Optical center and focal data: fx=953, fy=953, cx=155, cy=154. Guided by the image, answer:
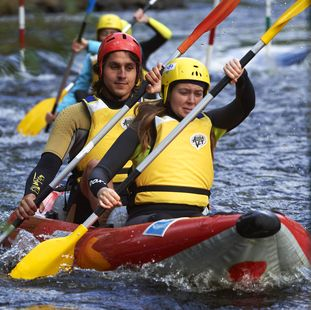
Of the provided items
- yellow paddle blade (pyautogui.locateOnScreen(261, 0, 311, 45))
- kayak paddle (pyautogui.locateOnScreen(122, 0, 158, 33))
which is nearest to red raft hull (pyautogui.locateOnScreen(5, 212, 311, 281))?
yellow paddle blade (pyautogui.locateOnScreen(261, 0, 311, 45))

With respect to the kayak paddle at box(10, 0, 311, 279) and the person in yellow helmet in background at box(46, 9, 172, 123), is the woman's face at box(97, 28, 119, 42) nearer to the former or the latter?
the person in yellow helmet in background at box(46, 9, 172, 123)

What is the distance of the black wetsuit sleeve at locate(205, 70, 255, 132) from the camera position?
5.61 m

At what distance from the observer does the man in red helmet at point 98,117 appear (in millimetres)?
6109

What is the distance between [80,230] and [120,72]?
1241mm

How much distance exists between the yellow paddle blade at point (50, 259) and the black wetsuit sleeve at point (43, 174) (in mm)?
452

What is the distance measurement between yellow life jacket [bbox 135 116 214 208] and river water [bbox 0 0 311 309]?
19.8 inches

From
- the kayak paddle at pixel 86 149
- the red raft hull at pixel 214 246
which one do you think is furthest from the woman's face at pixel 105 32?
the red raft hull at pixel 214 246

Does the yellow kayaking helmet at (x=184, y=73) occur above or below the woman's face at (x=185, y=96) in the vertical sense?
above

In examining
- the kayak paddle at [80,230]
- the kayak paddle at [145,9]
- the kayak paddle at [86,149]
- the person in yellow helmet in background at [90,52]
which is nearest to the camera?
the kayak paddle at [80,230]

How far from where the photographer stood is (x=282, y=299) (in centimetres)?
508

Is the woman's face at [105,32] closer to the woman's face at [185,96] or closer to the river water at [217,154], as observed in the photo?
the river water at [217,154]

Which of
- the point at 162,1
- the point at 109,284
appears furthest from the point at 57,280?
the point at 162,1

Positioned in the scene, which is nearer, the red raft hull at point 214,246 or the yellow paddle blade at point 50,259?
the red raft hull at point 214,246

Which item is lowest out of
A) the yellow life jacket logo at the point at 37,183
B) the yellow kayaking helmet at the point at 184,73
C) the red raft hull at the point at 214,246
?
the red raft hull at the point at 214,246
